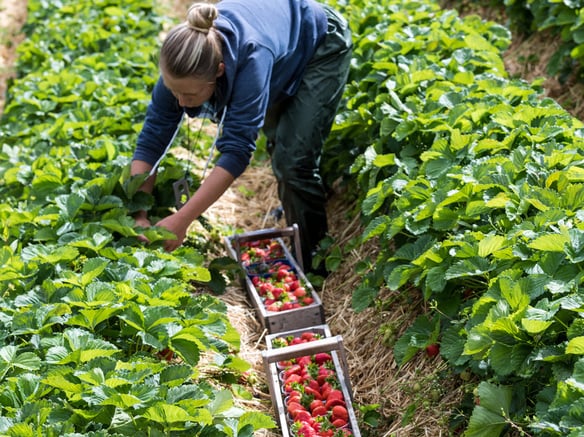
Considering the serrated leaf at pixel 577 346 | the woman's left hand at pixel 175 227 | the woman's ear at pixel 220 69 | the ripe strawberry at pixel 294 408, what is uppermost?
the serrated leaf at pixel 577 346

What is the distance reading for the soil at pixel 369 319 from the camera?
10.2 ft

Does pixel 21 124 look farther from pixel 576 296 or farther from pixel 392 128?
pixel 576 296

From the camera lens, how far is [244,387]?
3586 mm

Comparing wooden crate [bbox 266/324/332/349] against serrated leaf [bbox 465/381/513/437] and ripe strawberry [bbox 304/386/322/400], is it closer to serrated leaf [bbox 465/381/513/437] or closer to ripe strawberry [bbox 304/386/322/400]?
ripe strawberry [bbox 304/386/322/400]

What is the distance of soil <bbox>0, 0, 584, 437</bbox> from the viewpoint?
3.11 m

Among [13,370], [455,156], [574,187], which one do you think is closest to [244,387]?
[13,370]

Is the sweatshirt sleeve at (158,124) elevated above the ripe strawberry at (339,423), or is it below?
above

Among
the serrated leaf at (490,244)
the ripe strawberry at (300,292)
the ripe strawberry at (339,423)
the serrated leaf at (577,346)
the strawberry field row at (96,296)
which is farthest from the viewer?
the ripe strawberry at (300,292)

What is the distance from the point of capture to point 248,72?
139 inches

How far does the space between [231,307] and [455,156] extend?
142cm

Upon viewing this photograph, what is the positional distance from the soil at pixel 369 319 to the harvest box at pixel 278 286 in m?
0.10

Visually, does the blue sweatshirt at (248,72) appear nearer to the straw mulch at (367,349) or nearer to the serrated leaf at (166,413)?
the straw mulch at (367,349)

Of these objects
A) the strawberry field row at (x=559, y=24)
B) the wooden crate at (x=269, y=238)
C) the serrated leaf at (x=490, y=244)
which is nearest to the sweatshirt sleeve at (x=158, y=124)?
the wooden crate at (x=269, y=238)

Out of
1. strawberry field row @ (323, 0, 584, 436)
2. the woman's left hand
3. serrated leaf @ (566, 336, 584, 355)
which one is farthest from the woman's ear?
serrated leaf @ (566, 336, 584, 355)
